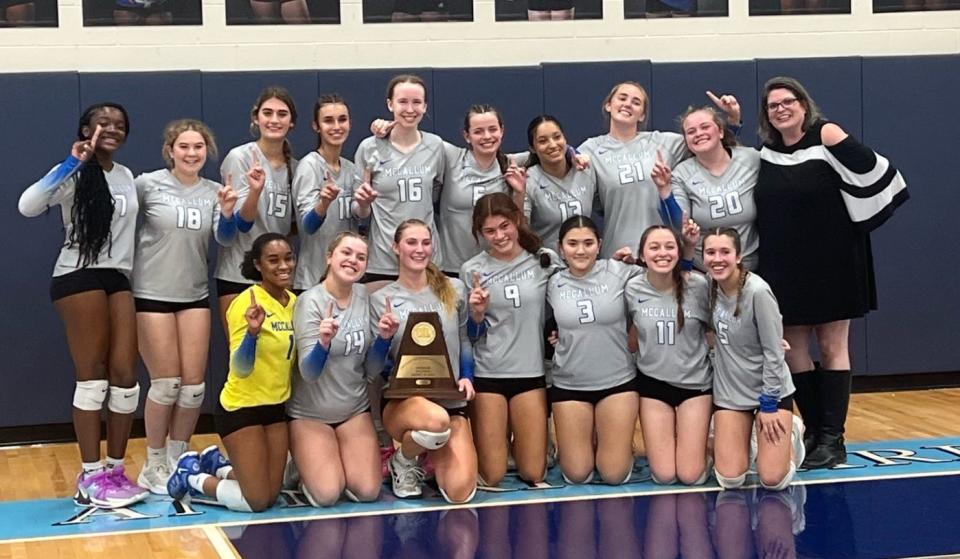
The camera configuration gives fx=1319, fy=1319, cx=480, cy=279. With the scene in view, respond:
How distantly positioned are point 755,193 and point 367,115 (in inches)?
104

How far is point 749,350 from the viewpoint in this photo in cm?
586

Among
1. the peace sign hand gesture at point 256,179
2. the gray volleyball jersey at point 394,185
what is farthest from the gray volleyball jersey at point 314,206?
the peace sign hand gesture at point 256,179

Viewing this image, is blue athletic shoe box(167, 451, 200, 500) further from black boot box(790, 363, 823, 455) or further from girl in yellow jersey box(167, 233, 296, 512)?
black boot box(790, 363, 823, 455)

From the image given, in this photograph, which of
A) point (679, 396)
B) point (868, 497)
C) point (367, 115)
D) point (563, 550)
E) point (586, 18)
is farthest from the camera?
point (586, 18)

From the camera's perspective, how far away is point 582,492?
19.3ft

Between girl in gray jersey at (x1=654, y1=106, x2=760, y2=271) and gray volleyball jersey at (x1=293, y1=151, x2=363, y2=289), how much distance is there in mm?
1478

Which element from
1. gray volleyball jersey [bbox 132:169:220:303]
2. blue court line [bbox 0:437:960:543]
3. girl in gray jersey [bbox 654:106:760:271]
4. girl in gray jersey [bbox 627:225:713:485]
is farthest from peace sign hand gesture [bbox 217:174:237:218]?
girl in gray jersey [bbox 654:106:760:271]

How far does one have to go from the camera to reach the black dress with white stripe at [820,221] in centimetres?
614

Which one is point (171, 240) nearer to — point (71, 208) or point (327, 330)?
point (71, 208)

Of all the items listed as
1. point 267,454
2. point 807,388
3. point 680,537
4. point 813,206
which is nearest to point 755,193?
point 813,206

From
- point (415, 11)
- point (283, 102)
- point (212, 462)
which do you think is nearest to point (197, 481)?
point (212, 462)

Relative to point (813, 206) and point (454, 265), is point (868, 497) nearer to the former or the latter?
point (813, 206)

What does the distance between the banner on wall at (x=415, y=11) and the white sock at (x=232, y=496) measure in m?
3.46

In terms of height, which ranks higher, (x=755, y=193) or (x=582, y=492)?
(x=755, y=193)
